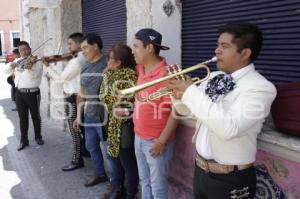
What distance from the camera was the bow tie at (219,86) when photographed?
220cm

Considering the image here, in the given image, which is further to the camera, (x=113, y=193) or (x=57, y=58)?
(x=57, y=58)

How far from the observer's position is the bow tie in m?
2.20

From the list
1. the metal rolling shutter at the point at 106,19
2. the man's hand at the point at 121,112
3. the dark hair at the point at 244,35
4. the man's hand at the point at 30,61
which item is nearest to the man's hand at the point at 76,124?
A: the man's hand at the point at 121,112

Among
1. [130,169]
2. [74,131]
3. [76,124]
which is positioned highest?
[76,124]

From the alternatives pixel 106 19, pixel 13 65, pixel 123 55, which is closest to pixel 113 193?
pixel 123 55

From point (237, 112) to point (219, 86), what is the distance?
0.26 metres

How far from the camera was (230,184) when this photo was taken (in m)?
2.24

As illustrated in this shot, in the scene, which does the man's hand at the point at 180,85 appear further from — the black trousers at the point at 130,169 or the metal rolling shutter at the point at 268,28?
the black trousers at the point at 130,169

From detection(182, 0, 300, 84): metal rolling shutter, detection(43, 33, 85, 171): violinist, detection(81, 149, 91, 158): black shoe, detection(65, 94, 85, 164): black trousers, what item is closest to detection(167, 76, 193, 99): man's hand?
detection(182, 0, 300, 84): metal rolling shutter

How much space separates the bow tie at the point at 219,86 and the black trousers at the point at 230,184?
48cm

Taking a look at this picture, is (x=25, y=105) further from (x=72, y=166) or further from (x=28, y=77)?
(x=72, y=166)

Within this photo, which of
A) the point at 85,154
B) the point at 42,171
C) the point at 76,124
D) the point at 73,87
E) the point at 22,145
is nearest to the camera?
the point at 76,124

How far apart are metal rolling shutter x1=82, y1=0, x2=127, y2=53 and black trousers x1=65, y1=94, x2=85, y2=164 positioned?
1327 mm

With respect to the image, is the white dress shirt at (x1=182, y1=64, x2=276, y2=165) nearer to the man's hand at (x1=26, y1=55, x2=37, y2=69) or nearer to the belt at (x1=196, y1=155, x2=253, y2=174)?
the belt at (x1=196, y1=155, x2=253, y2=174)
